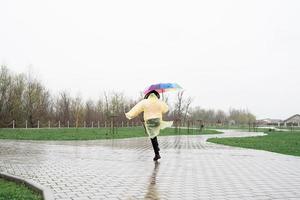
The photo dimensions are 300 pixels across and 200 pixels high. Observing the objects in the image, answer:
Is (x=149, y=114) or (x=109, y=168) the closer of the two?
(x=109, y=168)

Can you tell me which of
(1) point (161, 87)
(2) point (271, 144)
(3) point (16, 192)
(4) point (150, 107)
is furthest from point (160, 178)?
(2) point (271, 144)

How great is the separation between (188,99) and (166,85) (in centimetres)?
3780

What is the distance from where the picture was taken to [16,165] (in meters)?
Answer: 10.4

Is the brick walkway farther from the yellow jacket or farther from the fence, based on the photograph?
the fence

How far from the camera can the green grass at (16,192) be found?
6.53 meters

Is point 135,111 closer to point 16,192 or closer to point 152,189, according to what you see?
point 152,189

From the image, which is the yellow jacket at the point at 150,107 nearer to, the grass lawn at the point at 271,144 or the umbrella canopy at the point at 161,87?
the umbrella canopy at the point at 161,87

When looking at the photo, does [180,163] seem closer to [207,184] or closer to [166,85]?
[166,85]

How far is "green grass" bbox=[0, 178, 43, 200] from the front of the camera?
257 inches

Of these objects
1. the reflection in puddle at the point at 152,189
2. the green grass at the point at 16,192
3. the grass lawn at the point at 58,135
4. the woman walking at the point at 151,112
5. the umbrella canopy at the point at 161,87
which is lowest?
the green grass at the point at 16,192

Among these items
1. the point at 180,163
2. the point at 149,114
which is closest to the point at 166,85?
the point at 149,114

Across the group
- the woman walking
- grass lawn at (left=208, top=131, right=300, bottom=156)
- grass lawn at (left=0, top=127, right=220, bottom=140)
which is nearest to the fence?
grass lawn at (left=0, top=127, right=220, bottom=140)

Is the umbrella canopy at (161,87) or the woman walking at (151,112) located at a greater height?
the umbrella canopy at (161,87)


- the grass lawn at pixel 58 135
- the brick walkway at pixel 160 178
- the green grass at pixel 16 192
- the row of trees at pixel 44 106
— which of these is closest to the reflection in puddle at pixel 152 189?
the brick walkway at pixel 160 178
